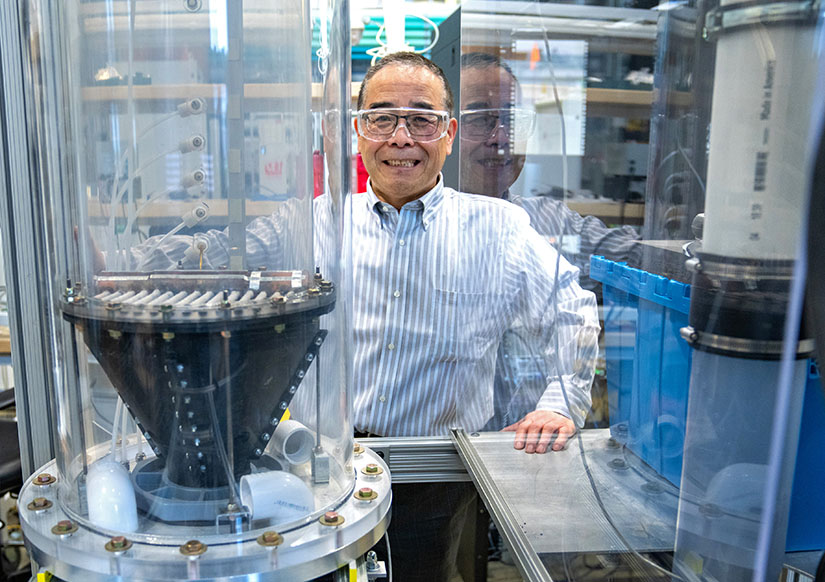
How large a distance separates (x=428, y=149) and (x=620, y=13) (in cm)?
103

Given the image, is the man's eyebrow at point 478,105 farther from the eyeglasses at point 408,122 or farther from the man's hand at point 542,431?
the man's hand at point 542,431

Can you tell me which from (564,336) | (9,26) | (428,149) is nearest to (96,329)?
(9,26)

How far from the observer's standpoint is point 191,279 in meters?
0.73

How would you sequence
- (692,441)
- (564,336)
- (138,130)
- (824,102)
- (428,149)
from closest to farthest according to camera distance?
1. (824,102)
2. (692,441)
3. (138,130)
4. (564,336)
5. (428,149)

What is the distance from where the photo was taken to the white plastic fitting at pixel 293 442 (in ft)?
2.45

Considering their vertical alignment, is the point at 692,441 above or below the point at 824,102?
below

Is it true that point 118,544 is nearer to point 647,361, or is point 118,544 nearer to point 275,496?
point 275,496

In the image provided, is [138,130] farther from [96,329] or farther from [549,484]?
[549,484]

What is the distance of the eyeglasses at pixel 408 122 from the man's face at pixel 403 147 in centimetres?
1

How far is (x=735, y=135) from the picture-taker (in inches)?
19.1

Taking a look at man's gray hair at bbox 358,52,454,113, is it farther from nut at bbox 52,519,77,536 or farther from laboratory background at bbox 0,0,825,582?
nut at bbox 52,519,77,536

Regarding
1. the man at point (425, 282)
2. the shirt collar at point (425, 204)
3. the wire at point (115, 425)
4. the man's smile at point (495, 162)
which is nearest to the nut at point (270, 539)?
the wire at point (115, 425)

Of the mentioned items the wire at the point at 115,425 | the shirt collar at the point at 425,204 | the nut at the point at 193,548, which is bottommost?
the nut at the point at 193,548

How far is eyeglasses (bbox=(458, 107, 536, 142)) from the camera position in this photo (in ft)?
3.52
